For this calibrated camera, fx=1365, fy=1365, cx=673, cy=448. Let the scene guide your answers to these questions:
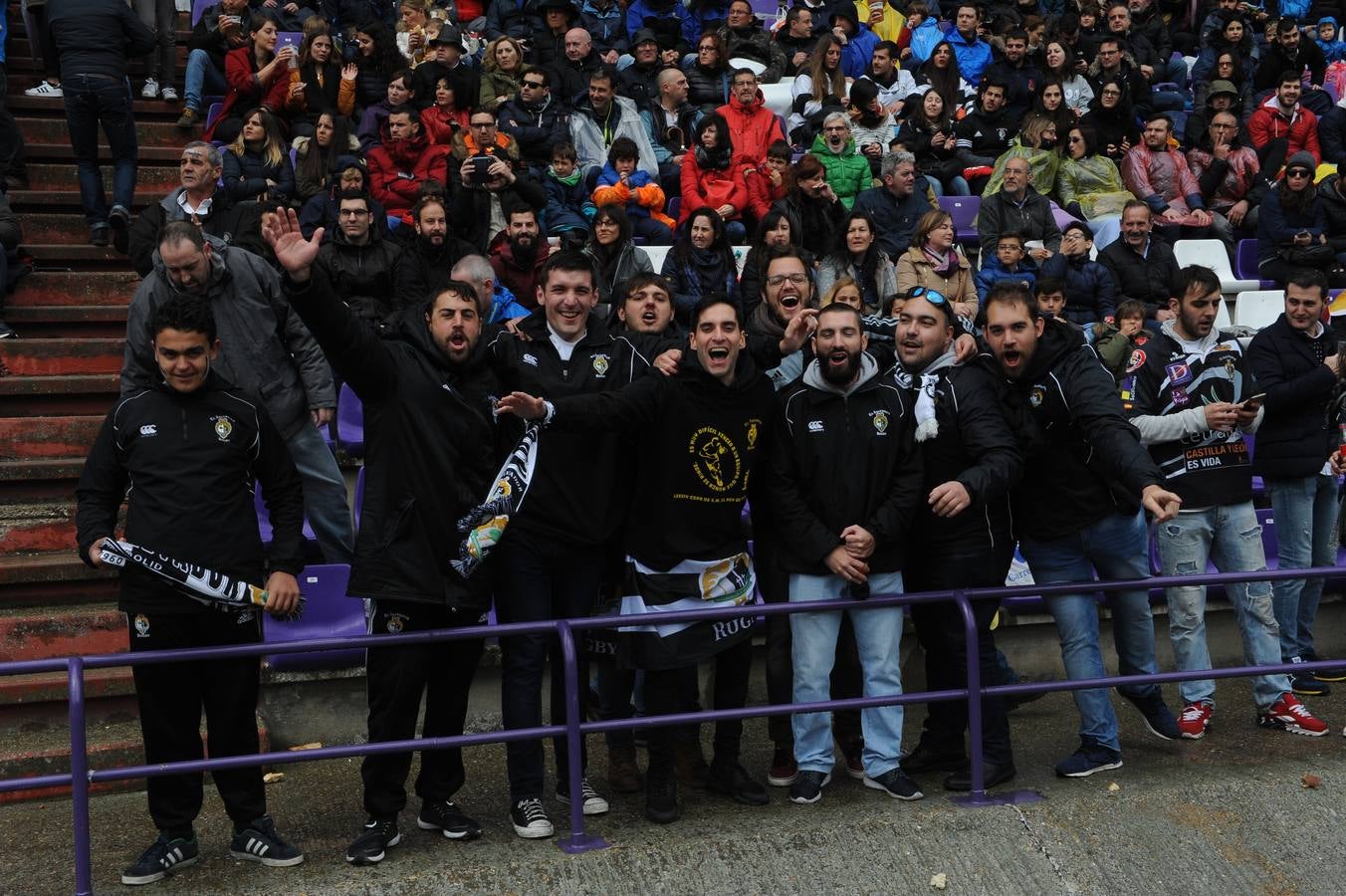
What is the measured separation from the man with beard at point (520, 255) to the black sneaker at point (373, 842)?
4407 mm

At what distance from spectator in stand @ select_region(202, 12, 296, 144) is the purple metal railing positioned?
625cm

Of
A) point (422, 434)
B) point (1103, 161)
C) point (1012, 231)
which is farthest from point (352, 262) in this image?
point (1103, 161)

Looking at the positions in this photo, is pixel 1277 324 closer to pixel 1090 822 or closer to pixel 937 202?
pixel 1090 822

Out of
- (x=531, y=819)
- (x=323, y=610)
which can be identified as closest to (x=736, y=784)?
(x=531, y=819)

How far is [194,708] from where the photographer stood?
4.89 meters

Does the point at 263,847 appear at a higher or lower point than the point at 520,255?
lower

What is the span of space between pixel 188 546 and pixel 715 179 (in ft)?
20.7

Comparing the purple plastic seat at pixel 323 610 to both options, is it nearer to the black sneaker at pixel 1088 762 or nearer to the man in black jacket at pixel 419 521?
the man in black jacket at pixel 419 521

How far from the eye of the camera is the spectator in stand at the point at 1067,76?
42.5 feet

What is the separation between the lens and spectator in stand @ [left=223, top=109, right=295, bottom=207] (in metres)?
9.45

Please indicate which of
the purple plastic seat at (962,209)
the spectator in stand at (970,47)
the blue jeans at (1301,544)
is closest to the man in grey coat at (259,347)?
the blue jeans at (1301,544)

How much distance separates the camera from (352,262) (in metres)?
8.01

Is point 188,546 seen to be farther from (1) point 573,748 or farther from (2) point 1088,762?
(2) point 1088,762

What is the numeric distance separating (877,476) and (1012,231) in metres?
4.91
